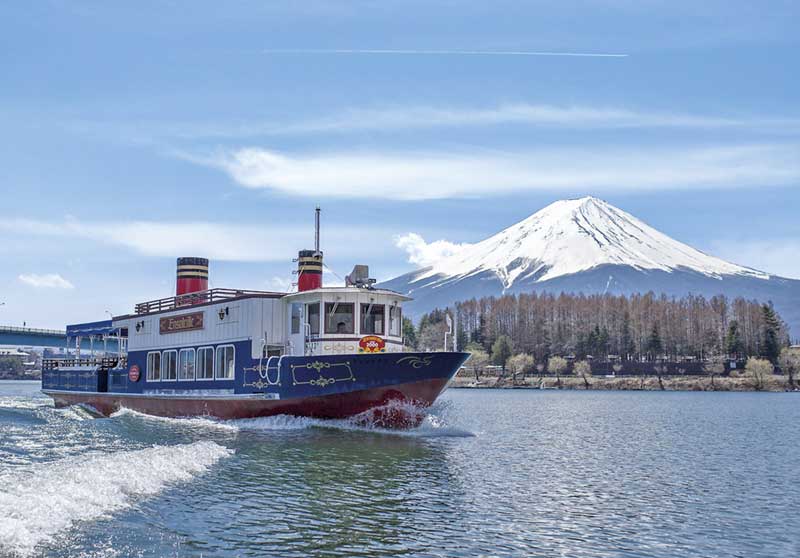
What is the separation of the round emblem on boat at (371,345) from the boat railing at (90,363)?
19318mm

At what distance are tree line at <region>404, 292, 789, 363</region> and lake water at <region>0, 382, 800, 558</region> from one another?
385 feet

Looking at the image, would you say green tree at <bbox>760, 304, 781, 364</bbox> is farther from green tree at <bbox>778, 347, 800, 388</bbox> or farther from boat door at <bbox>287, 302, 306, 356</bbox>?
boat door at <bbox>287, 302, 306, 356</bbox>

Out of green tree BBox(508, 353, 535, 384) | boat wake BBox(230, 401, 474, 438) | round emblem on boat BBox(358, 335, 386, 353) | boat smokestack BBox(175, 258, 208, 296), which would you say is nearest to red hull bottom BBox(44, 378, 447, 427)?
boat wake BBox(230, 401, 474, 438)

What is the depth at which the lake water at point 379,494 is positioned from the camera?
45.0 feet

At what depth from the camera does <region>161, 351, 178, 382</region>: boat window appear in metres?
39.6

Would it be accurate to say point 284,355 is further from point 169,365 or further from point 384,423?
point 169,365

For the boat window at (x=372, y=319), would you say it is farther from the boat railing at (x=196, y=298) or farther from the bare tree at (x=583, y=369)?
the bare tree at (x=583, y=369)

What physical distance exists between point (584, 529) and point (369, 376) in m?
15.0

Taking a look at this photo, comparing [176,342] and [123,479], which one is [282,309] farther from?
[123,479]

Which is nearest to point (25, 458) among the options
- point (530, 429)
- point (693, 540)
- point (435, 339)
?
point (693, 540)

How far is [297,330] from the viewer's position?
33250mm

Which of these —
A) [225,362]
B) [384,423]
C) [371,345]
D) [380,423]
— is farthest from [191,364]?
[384,423]

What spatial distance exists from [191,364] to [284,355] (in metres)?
7.74

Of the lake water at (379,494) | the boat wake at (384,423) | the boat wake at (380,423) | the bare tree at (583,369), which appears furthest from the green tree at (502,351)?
the boat wake at (384,423)
